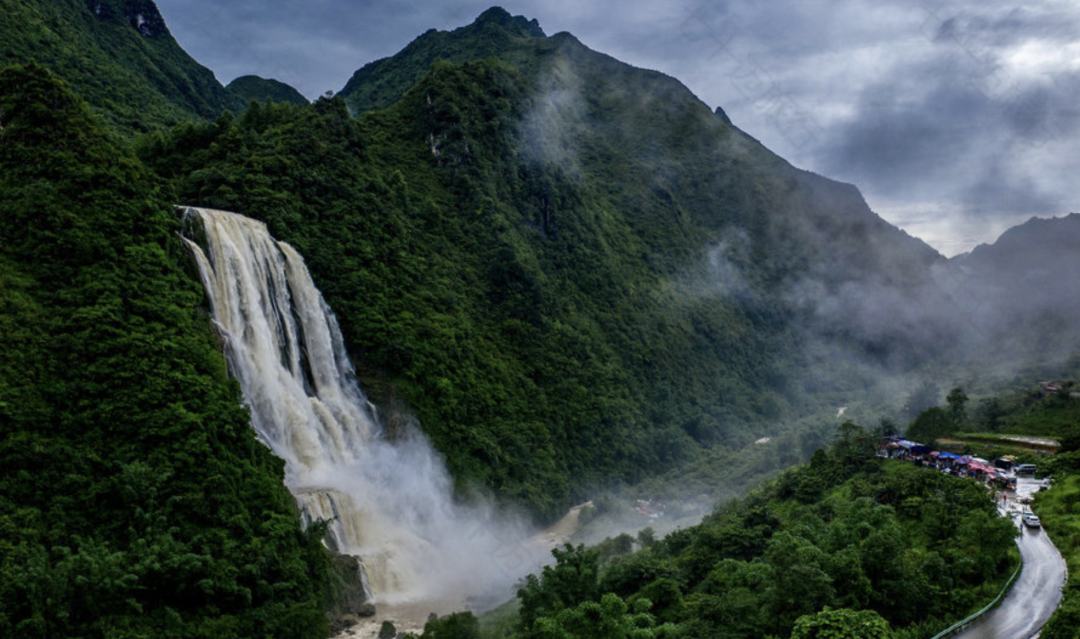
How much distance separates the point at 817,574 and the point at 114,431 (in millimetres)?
23796

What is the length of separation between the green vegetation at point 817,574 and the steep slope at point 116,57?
49470 millimetres

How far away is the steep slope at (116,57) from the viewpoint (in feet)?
186

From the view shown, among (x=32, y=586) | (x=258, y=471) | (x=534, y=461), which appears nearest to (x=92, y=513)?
(x=32, y=586)

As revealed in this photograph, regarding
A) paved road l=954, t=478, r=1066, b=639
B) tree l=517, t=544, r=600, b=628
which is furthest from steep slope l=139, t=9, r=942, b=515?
paved road l=954, t=478, r=1066, b=639

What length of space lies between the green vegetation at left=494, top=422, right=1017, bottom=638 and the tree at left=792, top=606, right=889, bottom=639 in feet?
0.09

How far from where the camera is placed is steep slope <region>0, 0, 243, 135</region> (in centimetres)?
5678

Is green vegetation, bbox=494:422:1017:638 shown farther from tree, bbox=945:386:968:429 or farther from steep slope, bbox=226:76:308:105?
steep slope, bbox=226:76:308:105

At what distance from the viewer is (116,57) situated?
73688 millimetres

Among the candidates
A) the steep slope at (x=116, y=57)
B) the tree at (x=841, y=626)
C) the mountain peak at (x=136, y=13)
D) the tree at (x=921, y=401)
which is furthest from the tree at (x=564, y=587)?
the mountain peak at (x=136, y=13)

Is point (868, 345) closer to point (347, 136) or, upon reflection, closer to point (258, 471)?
point (347, 136)

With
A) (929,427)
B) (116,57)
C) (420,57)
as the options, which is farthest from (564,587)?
(420,57)

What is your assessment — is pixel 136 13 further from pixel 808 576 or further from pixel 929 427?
pixel 808 576

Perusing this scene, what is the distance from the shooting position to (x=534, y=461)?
52.0 meters

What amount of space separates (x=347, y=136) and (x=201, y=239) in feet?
84.3
